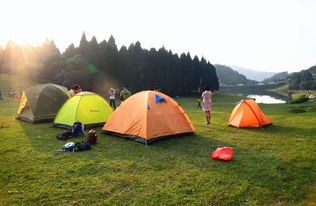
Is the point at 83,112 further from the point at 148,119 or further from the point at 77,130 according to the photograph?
the point at 148,119

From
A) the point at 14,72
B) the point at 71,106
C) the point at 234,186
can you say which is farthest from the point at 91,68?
the point at 234,186

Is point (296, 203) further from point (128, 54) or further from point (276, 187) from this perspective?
point (128, 54)

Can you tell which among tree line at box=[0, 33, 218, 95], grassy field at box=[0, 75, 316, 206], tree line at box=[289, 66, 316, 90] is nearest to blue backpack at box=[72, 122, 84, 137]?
grassy field at box=[0, 75, 316, 206]

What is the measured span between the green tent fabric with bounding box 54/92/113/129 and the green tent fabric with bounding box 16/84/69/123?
201 centimetres

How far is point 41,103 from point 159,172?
10919 millimetres

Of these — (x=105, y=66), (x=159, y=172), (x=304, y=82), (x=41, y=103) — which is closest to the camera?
(x=159, y=172)

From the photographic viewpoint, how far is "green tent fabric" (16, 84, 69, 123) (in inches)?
570

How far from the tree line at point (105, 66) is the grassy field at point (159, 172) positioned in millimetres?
41732

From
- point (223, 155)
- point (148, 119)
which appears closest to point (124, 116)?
point (148, 119)

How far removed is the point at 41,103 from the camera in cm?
1462

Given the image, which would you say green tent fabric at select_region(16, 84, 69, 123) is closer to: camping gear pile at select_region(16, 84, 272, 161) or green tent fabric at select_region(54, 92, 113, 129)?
camping gear pile at select_region(16, 84, 272, 161)

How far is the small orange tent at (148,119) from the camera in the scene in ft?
32.4

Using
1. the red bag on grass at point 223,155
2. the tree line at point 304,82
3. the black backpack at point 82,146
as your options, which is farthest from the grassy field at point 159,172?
the tree line at point 304,82

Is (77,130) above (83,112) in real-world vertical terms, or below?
below
